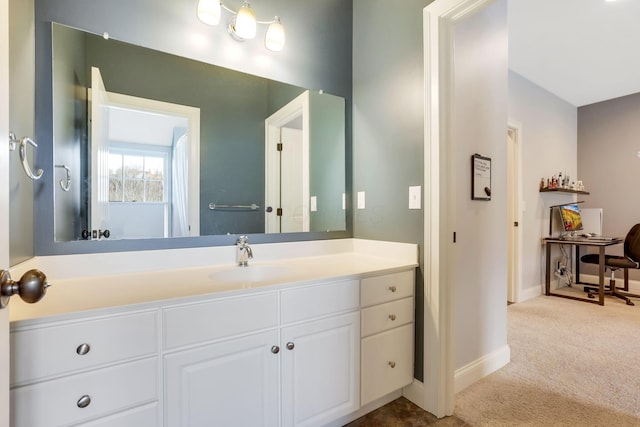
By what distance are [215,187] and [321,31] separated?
1.26 m

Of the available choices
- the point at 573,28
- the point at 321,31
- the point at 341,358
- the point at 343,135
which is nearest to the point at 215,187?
the point at 343,135

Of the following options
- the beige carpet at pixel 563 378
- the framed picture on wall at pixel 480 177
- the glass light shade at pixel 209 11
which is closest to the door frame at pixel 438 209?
the beige carpet at pixel 563 378

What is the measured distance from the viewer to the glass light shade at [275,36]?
5.60ft

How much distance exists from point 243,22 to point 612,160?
523 cm

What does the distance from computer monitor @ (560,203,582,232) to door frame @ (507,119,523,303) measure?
0.97 m

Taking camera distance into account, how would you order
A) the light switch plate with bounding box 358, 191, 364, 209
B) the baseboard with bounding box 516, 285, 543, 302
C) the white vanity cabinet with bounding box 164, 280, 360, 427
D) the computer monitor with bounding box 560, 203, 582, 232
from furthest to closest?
the computer monitor with bounding box 560, 203, 582, 232 → the baseboard with bounding box 516, 285, 543, 302 → the light switch plate with bounding box 358, 191, 364, 209 → the white vanity cabinet with bounding box 164, 280, 360, 427

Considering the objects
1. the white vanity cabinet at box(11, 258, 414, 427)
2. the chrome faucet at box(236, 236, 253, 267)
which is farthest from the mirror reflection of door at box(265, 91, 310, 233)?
the white vanity cabinet at box(11, 258, 414, 427)

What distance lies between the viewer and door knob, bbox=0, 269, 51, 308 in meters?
0.58

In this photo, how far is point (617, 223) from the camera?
164 inches

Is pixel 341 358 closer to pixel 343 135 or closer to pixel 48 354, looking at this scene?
pixel 48 354

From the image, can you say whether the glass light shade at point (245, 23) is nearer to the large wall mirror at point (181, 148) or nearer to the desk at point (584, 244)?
the large wall mirror at point (181, 148)

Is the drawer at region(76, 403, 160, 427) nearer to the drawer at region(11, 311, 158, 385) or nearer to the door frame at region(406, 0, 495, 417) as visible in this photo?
the drawer at region(11, 311, 158, 385)

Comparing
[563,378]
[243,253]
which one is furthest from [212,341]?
[563,378]

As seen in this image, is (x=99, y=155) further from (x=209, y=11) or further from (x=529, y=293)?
(x=529, y=293)
